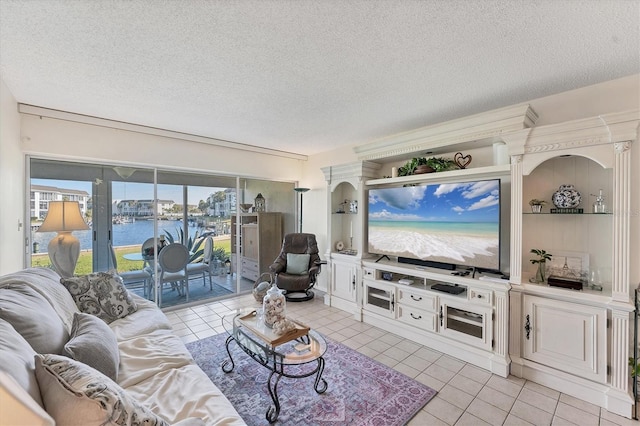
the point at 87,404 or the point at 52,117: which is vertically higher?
the point at 52,117

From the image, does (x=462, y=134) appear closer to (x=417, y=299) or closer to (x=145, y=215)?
(x=417, y=299)

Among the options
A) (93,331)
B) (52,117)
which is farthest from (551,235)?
(52,117)

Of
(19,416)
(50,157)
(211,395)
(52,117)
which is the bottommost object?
(211,395)

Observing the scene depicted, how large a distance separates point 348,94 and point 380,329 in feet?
8.92

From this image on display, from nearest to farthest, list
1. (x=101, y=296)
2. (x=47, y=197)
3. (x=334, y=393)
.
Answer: (x=334, y=393), (x=101, y=296), (x=47, y=197)

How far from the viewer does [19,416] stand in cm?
70

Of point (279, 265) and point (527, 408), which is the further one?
point (279, 265)

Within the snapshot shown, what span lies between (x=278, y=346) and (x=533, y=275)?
2.45m

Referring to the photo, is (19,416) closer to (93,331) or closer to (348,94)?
(93,331)

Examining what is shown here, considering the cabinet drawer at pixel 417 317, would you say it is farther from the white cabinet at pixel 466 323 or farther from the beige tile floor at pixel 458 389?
the beige tile floor at pixel 458 389

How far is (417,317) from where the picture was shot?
304 centimetres

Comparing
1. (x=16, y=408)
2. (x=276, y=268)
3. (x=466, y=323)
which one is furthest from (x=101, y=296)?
(x=466, y=323)

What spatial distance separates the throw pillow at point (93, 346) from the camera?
132cm

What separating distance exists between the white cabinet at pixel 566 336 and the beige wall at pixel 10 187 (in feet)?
14.8
